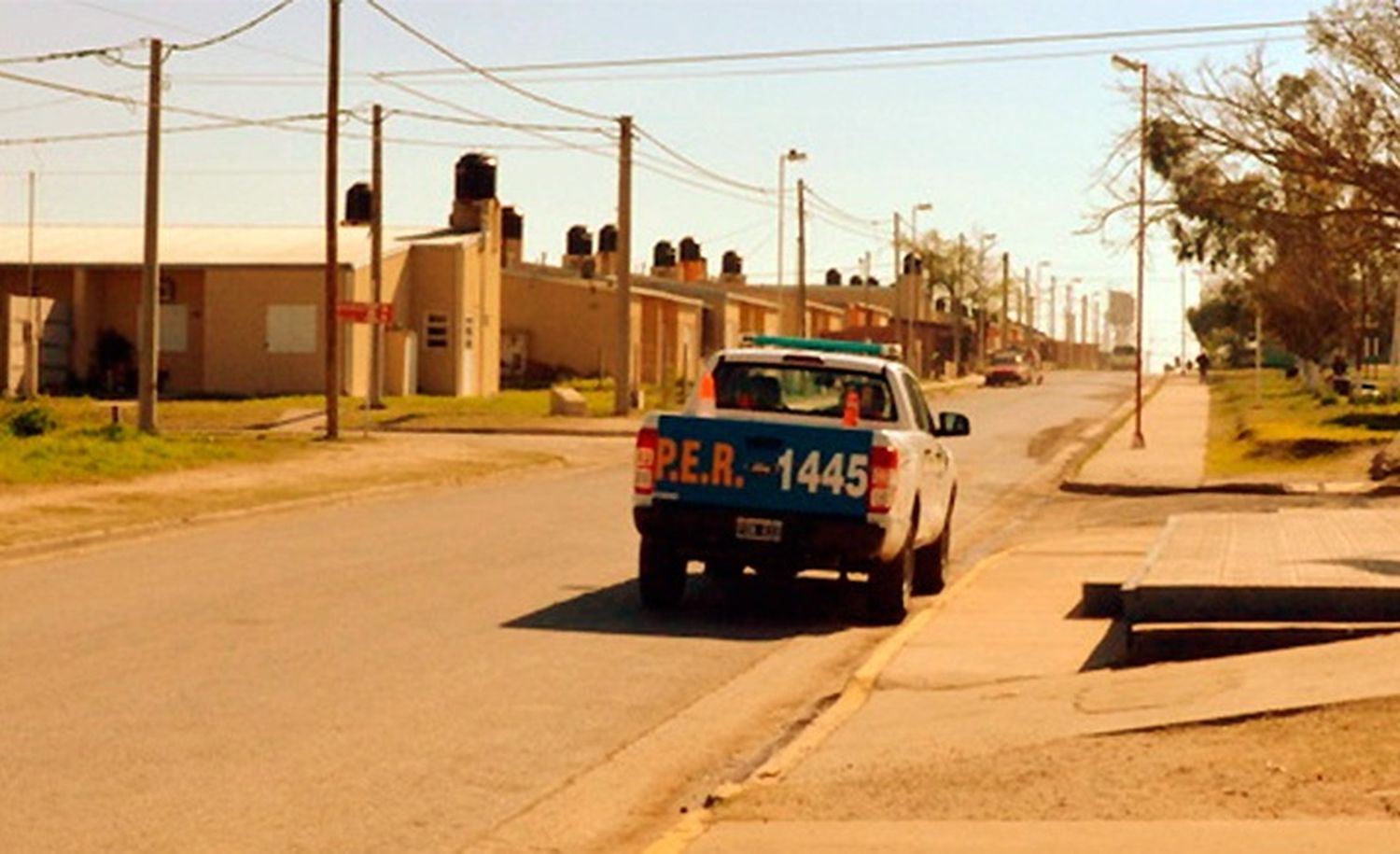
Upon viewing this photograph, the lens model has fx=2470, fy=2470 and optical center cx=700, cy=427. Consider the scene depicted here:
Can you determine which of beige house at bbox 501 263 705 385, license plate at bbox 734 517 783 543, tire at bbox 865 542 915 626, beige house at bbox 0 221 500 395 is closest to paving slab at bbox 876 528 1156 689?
tire at bbox 865 542 915 626

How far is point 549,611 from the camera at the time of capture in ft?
55.0

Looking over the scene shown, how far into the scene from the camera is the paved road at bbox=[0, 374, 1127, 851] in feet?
30.2

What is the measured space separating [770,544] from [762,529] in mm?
115

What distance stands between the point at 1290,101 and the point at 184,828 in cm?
3660

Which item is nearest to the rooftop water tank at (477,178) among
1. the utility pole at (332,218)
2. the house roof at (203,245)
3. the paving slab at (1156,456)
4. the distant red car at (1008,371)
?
the house roof at (203,245)

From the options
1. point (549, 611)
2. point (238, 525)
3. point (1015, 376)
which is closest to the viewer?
point (549, 611)

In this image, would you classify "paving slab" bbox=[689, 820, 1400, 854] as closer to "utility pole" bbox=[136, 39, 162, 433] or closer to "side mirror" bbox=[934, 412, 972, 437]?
"side mirror" bbox=[934, 412, 972, 437]

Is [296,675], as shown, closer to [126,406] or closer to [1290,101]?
[1290,101]

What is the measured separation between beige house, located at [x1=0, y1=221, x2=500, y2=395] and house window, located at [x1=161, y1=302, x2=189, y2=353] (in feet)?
0.09

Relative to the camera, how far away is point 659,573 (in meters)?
17.0

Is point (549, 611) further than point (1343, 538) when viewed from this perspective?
No

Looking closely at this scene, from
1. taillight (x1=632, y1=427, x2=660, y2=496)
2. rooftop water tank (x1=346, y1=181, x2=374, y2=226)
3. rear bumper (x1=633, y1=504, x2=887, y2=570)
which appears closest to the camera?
rear bumper (x1=633, y1=504, x2=887, y2=570)

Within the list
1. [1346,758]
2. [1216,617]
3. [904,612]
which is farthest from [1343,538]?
[1346,758]

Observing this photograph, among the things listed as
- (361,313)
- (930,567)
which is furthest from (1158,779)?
(361,313)
